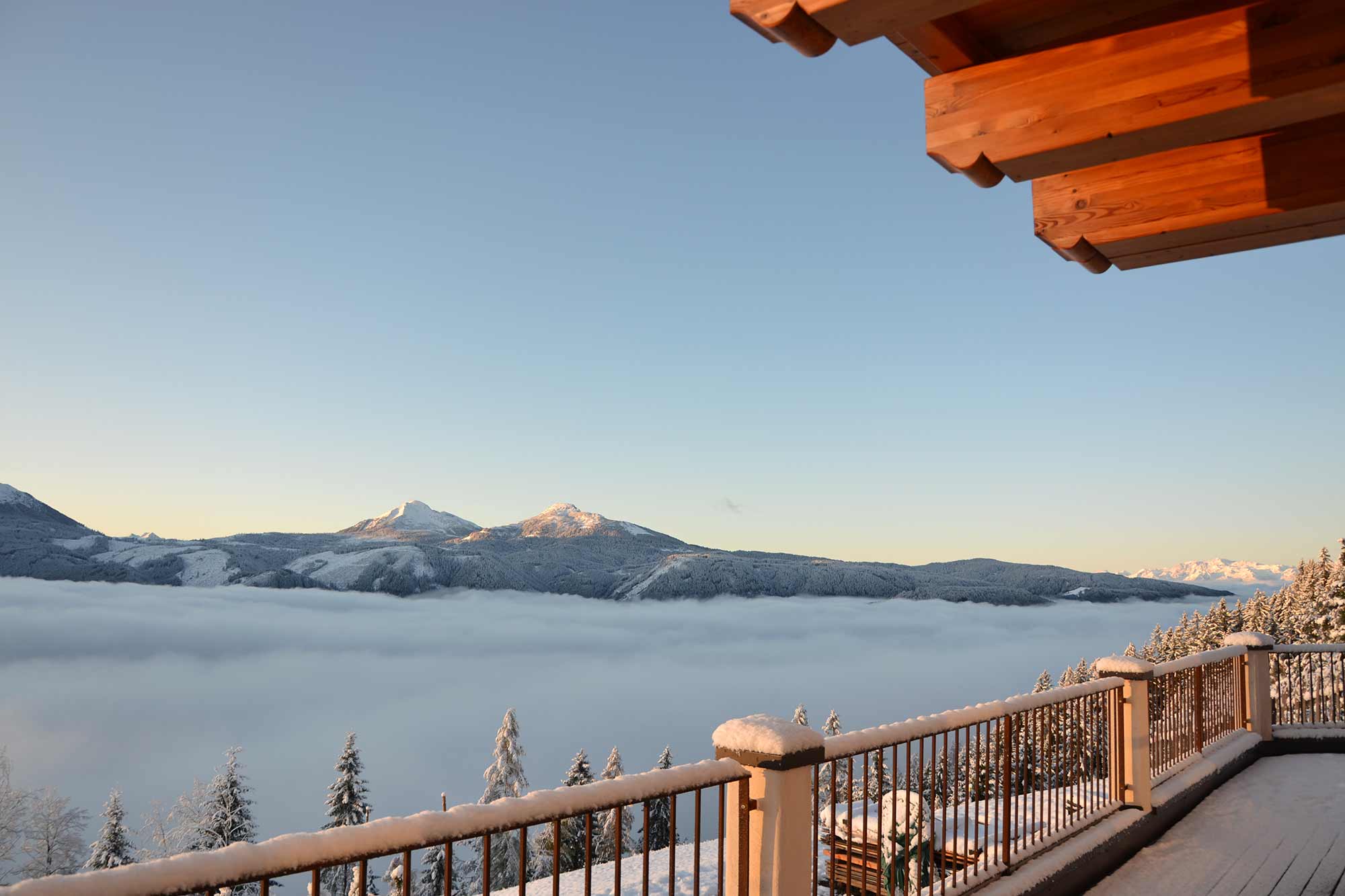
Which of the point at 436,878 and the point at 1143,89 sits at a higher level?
the point at 1143,89

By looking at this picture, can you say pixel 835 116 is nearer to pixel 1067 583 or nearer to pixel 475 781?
pixel 1067 583

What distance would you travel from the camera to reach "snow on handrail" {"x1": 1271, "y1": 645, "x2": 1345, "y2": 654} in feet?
26.8

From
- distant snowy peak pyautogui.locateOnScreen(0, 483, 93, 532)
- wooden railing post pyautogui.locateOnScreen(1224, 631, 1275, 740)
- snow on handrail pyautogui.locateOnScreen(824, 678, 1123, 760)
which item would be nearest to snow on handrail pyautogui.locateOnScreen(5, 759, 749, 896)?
snow on handrail pyautogui.locateOnScreen(824, 678, 1123, 760)

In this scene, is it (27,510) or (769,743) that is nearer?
(769,743)

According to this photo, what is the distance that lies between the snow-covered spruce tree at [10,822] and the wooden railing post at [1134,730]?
45.2 meters

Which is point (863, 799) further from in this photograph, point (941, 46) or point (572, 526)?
point (572, 526)

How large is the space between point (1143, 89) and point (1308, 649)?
8.36 meters

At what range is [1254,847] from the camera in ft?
18.5

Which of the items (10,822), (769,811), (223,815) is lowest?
(10,822)

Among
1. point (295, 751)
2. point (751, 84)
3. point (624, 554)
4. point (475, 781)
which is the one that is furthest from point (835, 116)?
point (295, 751)

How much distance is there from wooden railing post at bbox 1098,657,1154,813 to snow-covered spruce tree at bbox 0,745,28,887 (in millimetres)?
45161

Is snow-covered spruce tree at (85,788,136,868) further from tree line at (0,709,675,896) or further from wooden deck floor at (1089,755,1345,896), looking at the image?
wooden deck floor at (1089,755,1345,896)

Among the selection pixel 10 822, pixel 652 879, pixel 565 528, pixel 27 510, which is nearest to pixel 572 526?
pixel 565 528

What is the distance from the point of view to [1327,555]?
44.9 meters
